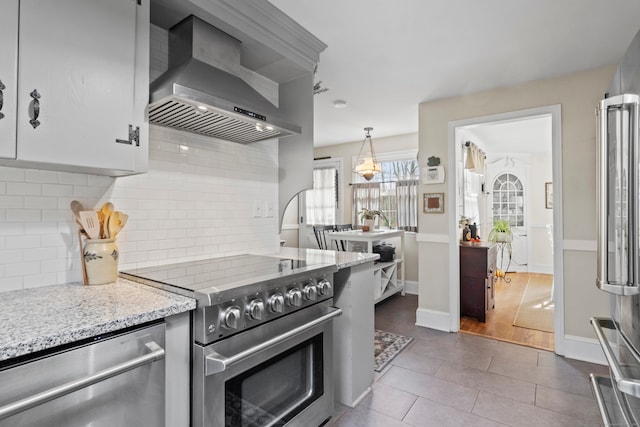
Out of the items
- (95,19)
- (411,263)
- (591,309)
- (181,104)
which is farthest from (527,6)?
(411,263)

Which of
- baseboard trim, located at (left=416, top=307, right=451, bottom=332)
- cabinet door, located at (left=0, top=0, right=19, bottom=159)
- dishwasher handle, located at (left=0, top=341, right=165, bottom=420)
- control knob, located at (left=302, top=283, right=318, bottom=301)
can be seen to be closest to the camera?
dishwasher handle, located at (left=0, top=341, right=165, bottom=420)

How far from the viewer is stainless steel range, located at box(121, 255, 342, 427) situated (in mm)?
1184

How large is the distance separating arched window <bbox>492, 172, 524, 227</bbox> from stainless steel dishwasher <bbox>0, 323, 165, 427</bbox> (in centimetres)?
692

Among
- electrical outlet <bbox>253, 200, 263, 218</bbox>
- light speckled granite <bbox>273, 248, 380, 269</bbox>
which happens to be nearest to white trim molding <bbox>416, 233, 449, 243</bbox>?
light speckled granite <bbox>273, 248, 380, 269</bbox>

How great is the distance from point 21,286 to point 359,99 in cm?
305

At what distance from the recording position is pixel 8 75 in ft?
3.51

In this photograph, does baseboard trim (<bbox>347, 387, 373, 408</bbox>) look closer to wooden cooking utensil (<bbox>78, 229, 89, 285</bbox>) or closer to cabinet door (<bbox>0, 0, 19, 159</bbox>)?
wooden cooking utensil (<bbox>78, 229, 89, 285</bbox>)

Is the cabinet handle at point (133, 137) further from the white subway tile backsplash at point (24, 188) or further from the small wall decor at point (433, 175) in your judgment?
the small wall decor at point (433, 175)

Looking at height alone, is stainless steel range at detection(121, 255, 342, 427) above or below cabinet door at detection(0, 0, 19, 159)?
below

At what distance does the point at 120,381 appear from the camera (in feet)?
3.29

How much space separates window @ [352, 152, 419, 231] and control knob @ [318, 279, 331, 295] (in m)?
3.57

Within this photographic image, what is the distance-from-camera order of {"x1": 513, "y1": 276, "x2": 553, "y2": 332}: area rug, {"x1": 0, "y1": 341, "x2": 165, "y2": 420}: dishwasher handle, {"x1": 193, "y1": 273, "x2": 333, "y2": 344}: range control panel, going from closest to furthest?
{"x1": 0, "y1": 341, "x2": 165, "y2": 420}: dishwasher handle, {"x1": 193, "y1": 273, "x2": 333, "y2": 344}: range control panel, {"x1": 513, "y1": 276, "x2": 553, "y2": 332}: area rug

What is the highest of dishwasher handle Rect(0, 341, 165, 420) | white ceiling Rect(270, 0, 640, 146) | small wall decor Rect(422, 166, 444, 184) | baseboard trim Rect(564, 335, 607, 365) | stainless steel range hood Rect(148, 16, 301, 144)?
white ceiling Rect(270, 0, 640, 146)

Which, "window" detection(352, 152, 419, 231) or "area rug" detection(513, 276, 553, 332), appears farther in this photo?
"window" detection(352, 152, 419, 231)
